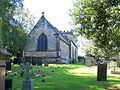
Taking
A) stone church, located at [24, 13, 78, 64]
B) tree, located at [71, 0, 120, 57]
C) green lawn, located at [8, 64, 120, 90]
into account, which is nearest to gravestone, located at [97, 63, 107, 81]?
green lawn, located at [8, 64, 120, 90]

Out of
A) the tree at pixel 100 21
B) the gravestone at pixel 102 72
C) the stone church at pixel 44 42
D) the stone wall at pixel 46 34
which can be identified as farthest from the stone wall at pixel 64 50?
the tree at pixel 100 21

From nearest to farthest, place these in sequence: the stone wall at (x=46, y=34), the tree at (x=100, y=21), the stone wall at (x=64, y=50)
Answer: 1. the tree at (x=100, y=21)
2. the stone wall at (x=46, y=34)
3. the stone wall at (x=64, y=50)

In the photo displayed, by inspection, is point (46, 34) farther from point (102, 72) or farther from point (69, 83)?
point (69, 83)

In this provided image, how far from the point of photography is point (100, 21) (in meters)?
19.3

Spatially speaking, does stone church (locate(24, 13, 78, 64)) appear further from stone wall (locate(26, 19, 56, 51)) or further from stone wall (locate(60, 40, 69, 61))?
stone wall (locate(60, 40, 69, 61))

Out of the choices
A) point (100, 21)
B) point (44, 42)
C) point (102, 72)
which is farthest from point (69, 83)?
point (44, 42)

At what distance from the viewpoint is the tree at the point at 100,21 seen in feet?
58.4

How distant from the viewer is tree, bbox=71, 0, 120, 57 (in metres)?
17.8

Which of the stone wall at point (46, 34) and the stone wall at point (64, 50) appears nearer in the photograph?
the stone wall at point (46, 34)

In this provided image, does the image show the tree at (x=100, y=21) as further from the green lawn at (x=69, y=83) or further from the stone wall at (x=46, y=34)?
the stone wall at (x=46, y=34)

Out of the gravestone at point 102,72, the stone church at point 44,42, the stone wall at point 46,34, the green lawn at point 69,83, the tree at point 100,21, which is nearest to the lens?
the tree at point 100,21

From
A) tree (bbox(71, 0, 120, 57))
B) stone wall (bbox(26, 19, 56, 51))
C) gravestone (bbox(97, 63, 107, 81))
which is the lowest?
gravestone (bbox(97, 63, 107, 81))

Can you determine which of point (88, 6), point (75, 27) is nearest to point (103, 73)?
point (75, 27)

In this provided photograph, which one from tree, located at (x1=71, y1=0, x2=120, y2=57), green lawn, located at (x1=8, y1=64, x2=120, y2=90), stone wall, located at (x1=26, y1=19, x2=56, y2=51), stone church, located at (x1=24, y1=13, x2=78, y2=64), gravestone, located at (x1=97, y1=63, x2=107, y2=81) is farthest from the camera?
stone wall, located at (x1=26, y1=19, x2=56, y2=51)
